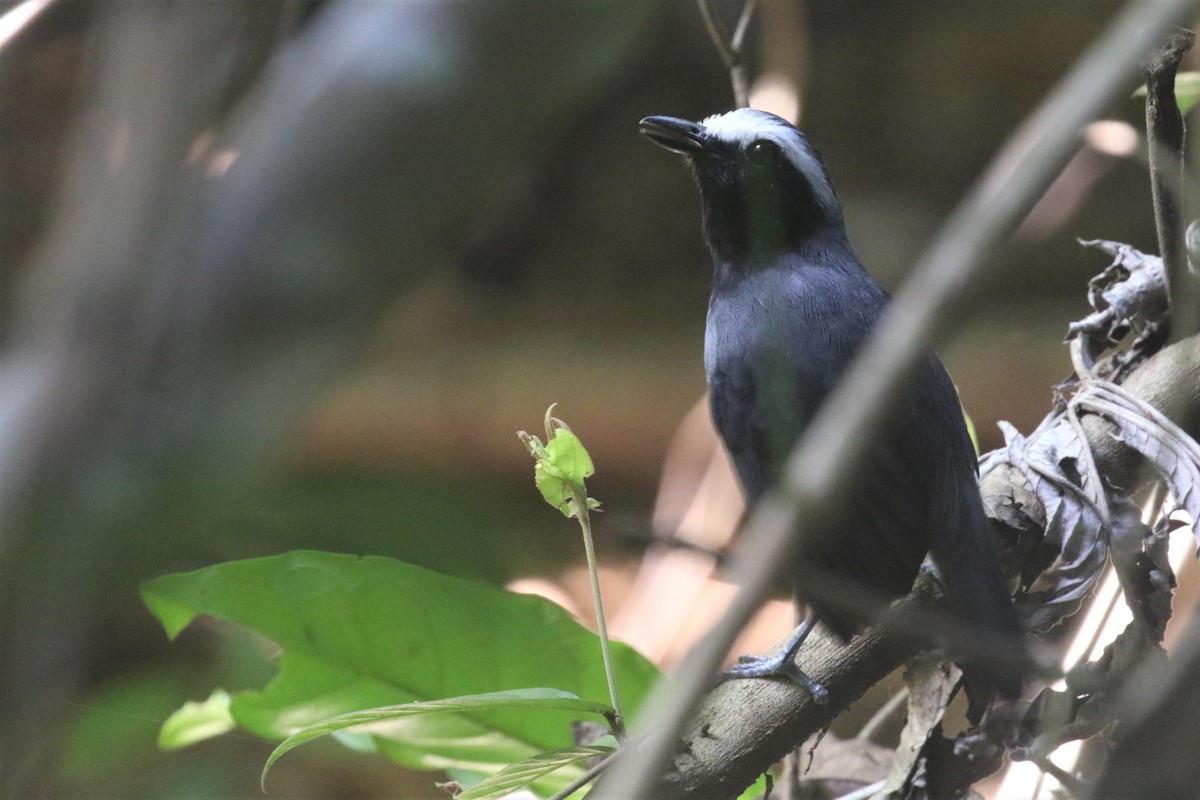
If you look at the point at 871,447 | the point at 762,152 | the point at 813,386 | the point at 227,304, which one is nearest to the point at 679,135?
the point at 762,152

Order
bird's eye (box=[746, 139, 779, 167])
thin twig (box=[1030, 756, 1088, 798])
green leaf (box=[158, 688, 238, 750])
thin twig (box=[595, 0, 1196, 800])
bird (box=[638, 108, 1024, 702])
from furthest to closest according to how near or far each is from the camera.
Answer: bird's eye (box=[746, 139, 779, 167]) < green leaf (box=[158, 688, 238, 750]) < bird (box=[638, 108, 1024, 702]) < thin twig (box=[1030, 756, 1088, 798]) < thin twig (box=[595, 0, 1196, 800])

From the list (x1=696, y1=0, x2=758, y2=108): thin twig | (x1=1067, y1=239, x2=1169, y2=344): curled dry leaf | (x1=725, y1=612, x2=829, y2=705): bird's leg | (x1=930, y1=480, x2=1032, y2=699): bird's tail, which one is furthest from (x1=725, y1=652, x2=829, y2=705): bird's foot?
(x1=696, y1=0, x2=758, y2=108): thin twig

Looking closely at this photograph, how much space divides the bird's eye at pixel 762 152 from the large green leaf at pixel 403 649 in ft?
2.77

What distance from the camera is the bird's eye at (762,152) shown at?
1918 mm

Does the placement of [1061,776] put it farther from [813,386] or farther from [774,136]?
[774,136]

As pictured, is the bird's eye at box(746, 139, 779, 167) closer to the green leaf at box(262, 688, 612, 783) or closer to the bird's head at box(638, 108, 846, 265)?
the bird's head at box(638, 108, 846, 265)

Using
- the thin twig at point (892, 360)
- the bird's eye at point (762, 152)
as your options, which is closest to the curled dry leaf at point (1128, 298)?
the bird's eye at point (762, 152)

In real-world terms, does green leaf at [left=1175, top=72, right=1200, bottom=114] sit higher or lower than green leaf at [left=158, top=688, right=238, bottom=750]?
higher

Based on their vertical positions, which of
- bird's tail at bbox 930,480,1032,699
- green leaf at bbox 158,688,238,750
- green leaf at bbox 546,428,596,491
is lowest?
green leaf at bbox 158,688,238,750

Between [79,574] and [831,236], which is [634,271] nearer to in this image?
[831,236]

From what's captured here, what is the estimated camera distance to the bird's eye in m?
1.92

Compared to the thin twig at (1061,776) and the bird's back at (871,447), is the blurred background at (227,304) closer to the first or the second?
the bird's back at (871,447)

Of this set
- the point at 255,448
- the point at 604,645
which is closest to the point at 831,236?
the point at 604,645

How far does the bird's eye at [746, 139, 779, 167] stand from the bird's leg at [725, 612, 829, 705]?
809mm
